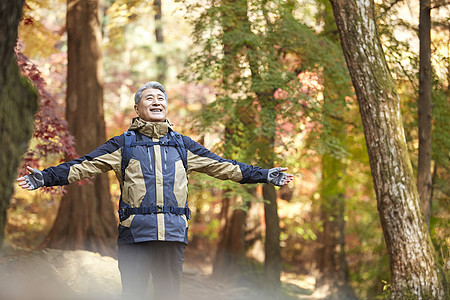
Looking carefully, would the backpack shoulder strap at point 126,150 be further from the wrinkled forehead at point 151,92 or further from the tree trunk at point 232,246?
the tree trunk at point 232,246

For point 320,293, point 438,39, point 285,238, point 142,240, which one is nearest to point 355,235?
point 285,238

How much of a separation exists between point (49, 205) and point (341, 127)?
8.05 metres

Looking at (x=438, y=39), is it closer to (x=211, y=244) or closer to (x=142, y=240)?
(x=142, y=240)

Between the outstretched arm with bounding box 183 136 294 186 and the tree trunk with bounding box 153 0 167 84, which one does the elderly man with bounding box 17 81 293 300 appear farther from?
the tree trunk with bounding box 153 0 167 84

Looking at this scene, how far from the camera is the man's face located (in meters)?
3.90

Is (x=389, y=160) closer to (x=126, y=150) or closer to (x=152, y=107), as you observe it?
(x=152, y=107)

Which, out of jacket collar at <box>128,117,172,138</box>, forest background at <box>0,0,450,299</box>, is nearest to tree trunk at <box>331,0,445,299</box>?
forest background at <box>0,0,450,299</box>

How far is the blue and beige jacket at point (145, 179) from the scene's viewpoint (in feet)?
11.9

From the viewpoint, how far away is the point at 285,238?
15.2m

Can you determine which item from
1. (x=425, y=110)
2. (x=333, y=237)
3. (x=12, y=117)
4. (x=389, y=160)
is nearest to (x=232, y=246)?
(x=333, y=237)

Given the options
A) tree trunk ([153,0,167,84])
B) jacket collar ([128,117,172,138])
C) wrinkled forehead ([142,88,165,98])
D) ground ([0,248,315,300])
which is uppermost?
tree trunk ([153,0,167,84])

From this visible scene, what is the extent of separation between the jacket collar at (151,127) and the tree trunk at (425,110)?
170 inches

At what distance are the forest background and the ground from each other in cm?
98

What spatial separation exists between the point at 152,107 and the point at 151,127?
0.17 meters
